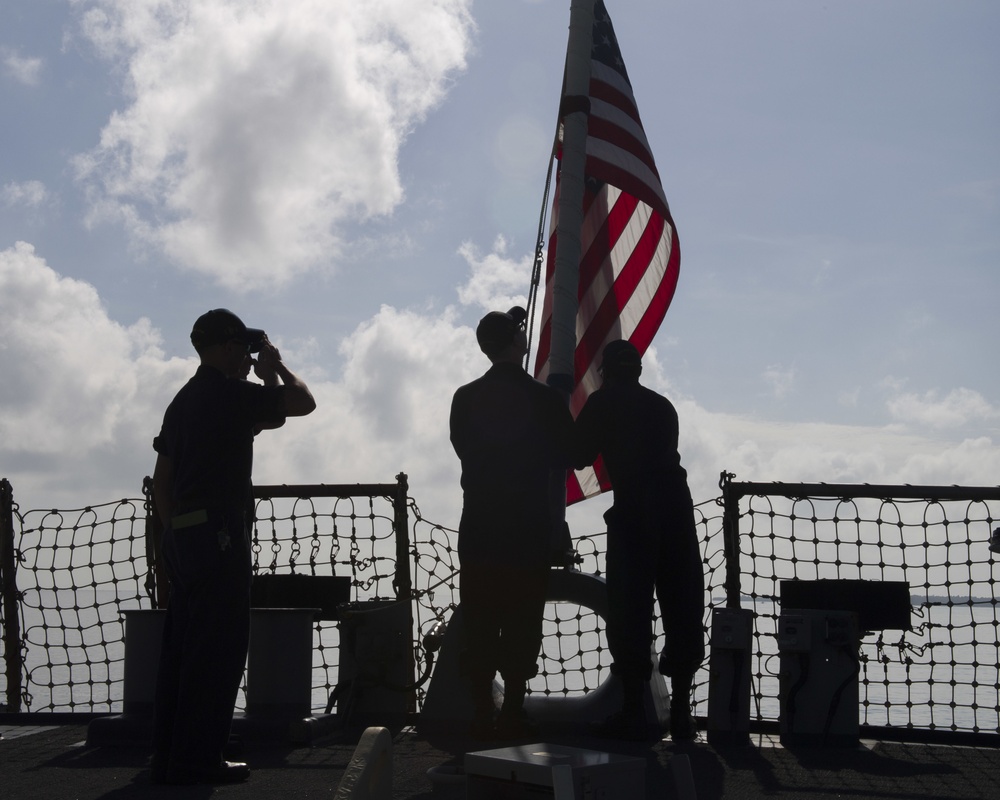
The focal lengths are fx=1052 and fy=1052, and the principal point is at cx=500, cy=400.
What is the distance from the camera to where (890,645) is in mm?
5234

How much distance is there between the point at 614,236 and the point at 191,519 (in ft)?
13.3

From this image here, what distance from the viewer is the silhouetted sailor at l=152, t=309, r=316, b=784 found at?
3611 mm

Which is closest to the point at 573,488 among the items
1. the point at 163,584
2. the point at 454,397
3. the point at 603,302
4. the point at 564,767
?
the point at 603,302

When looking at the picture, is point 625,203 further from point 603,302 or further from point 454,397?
point 454,397

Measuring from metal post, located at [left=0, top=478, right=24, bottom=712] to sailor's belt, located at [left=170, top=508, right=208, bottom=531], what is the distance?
3248 mm

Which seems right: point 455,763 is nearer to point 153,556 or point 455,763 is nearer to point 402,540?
point 402,540

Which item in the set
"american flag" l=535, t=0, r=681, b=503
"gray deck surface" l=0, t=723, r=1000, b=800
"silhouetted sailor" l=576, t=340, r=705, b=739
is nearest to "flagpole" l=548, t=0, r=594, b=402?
"american flag" l=535, t=0, r=681, b=503

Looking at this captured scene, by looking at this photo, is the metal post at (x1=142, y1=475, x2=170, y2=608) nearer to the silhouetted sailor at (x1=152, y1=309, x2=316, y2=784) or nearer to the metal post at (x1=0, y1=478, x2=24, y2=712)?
the metal post at (x1=0, y1=478, x2=24, y2=712)

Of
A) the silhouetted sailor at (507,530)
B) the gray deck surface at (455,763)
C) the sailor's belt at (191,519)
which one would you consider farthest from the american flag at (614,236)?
the sailor's belt at (191,519)

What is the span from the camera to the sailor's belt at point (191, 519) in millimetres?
3650

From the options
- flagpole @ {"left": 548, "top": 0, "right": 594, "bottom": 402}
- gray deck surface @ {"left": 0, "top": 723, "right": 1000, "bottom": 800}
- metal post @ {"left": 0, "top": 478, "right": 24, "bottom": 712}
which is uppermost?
flagpole @ {"left": 548, "top": 0, "right": 594, "bottom": 402}

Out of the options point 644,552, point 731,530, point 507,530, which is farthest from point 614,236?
point 507,530

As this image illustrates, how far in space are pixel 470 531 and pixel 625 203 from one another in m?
3.36

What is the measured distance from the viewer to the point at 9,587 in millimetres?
6344
